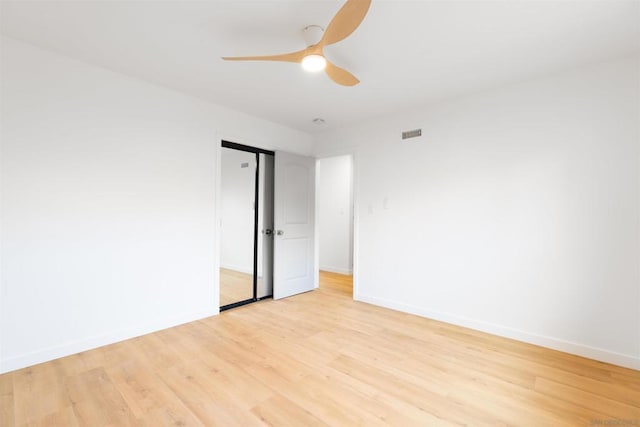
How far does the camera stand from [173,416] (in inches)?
68.9

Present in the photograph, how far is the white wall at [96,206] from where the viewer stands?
2.24 metres

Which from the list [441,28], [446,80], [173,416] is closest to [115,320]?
[173,416]

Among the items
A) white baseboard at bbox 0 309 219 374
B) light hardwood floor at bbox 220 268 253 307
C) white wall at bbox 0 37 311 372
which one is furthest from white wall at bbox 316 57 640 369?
white baseboard at bbox 0 309 219 374

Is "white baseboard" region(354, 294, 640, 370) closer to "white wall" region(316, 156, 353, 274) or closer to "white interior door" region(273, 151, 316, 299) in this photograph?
"white interior door" region(273, 151, 316, 299)

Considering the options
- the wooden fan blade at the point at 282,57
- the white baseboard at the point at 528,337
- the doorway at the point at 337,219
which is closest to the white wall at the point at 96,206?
the wooden fan blade at the point at 282,57

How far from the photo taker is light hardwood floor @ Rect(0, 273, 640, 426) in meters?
1.77

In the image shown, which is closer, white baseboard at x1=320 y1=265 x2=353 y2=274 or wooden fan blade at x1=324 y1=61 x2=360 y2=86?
wooden fan blade at x1=324 y1=61 x2=360 y2=86

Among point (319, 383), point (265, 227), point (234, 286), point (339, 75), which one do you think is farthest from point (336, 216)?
point (319, 383)

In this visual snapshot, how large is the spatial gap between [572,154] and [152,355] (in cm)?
412

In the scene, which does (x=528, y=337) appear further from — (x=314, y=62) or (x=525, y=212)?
(x=314, y=62)

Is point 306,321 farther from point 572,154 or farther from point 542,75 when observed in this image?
point 542,75

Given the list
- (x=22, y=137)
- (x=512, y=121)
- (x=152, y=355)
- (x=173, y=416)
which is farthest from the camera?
(x=512, y=121)

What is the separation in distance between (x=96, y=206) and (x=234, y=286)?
2.19 metres

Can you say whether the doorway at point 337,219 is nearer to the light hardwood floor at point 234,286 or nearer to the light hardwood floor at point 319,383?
the light hardwood floor at point 234,286
